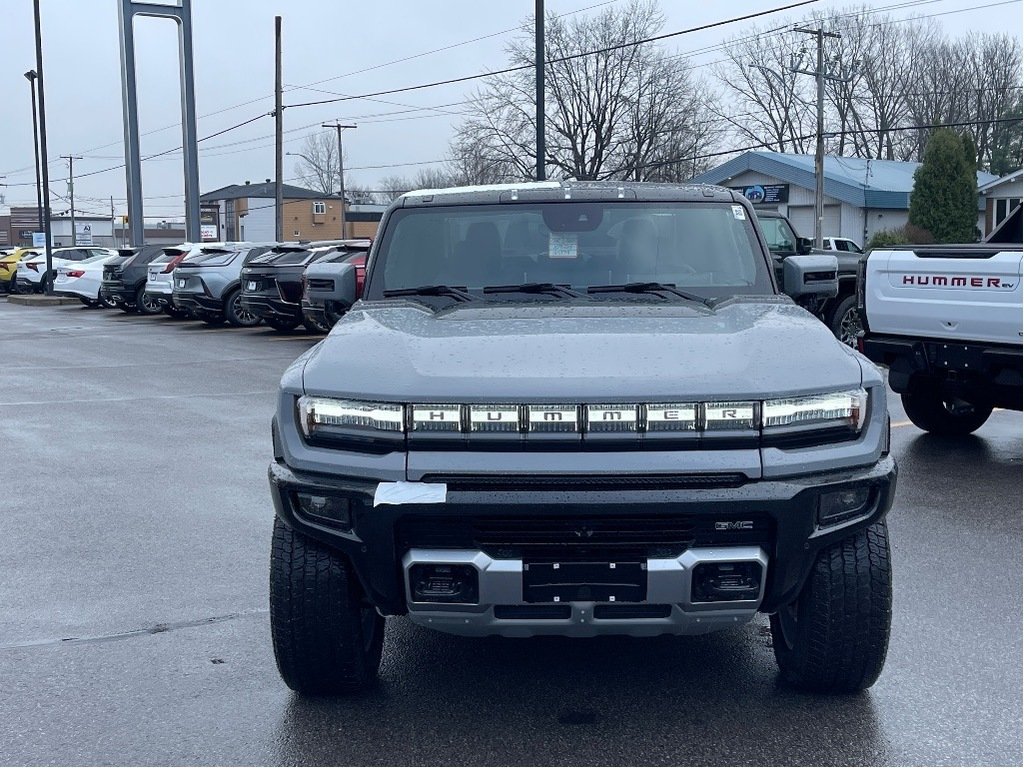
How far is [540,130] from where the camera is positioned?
24438mm

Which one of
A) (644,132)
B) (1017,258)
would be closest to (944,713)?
(1017,258)

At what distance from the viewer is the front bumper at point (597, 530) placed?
11.4ft

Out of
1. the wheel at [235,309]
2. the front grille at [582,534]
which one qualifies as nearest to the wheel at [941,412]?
the front grille at [582,534]

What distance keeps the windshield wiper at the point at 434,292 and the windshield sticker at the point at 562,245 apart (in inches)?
16.8

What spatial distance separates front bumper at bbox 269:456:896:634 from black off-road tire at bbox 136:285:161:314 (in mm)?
24547

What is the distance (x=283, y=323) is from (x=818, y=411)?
18612mm

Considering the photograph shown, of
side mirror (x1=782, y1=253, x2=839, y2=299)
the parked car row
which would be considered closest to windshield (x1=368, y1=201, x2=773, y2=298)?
side mirror (x1=782, y1=253, x2=839, y2=299)

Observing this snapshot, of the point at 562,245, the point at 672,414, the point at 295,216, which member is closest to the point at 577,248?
the point at 562,245

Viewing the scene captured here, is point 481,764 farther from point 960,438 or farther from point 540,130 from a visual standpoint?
point 540,130

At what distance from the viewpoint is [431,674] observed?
4.33m

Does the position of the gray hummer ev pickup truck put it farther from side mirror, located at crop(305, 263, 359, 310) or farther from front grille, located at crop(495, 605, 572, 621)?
side mirror, located at crop(305, 263, 359, 310)

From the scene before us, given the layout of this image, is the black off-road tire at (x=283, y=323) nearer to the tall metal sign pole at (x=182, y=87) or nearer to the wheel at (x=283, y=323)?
the wheel at (x=283, y=323)

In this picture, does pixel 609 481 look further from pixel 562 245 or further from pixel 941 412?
pixel 941 412

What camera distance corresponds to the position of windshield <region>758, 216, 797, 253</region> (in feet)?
54.4
